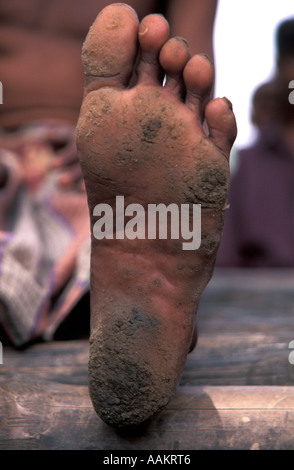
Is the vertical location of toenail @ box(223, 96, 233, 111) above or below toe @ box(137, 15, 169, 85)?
below

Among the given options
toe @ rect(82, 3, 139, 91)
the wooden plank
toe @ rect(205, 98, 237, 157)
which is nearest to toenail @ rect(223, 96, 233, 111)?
toe @ rect(205, 98, 237, 157)

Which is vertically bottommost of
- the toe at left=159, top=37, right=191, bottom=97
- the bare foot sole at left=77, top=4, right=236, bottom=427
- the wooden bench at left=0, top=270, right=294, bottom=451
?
the wooden bench at left=0, top=270, right=294, bottom=451

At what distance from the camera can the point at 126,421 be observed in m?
0.58

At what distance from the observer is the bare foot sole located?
0.62m

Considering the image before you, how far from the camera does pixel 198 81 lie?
2.09 feet

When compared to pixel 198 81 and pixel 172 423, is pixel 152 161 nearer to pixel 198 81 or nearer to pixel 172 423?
pixel 198 81

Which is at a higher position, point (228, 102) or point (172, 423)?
point (228, 102)

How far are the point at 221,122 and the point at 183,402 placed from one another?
13.0 inches

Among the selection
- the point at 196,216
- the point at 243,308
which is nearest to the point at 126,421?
the point at 196,216

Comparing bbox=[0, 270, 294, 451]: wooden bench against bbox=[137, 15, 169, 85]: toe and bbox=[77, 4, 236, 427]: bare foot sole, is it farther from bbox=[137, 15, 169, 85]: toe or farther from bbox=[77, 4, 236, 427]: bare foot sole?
bbox=[137, 15, 169, 85]: toe

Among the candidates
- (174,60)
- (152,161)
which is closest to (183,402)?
(152,161)

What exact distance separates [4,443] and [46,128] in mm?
683

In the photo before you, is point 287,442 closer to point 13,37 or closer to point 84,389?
point 84,389

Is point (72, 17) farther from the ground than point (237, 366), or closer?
farther from the ground
